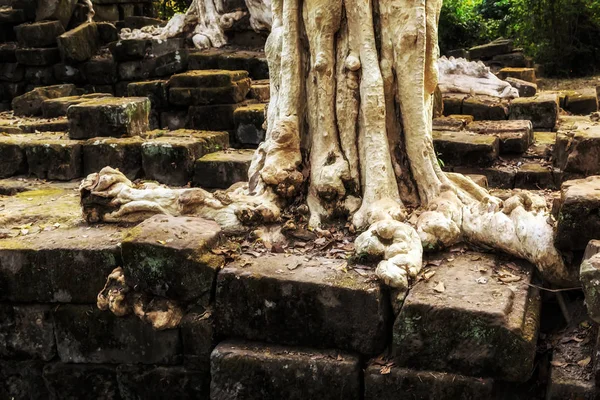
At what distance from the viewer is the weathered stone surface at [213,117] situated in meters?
8.66

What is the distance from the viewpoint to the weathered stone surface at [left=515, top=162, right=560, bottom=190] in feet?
20.1

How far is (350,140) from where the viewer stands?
461cm

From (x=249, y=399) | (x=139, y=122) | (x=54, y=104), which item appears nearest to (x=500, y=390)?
(x=249, y=399)

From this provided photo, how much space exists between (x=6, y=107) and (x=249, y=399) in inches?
→ 433

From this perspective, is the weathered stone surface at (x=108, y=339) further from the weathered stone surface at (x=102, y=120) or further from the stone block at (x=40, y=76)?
the stone block at (x=40, y=76)

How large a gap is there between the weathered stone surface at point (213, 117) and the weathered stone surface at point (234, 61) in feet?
4.77

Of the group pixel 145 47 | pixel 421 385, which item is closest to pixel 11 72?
pixel 145 47

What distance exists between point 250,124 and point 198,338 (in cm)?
424

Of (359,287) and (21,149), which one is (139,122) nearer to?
(21,149)

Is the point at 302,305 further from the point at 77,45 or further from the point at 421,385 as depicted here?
the point at 77,45

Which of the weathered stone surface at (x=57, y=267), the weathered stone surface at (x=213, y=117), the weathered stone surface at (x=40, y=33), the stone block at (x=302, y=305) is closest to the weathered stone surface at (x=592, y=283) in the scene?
the stone block at (x=302, y=305)

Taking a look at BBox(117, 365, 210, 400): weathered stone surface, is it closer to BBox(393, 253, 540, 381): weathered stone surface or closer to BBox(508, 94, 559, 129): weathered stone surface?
BBox(393, 253, 540, 381): weathered stone surface

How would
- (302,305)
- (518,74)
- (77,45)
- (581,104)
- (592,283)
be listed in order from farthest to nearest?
(77,45) → (518,74) → (581,104) → (302,305) → (592,283)

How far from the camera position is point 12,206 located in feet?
17.5
